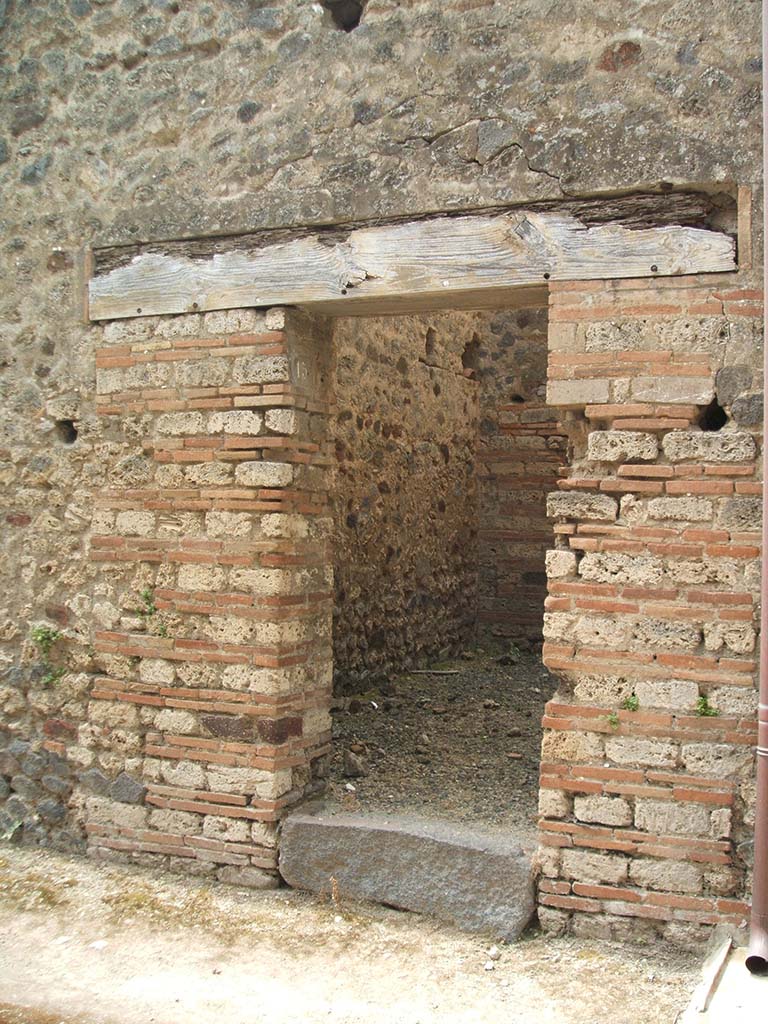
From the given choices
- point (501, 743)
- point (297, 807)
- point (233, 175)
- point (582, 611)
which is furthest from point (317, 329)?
point (501, 743)

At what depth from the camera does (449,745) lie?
5895 mm

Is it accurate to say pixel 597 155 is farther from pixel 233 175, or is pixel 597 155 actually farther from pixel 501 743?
pixel 501 743

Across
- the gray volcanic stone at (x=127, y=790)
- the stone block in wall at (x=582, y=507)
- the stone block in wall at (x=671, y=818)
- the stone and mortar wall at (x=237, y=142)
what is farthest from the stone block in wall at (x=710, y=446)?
the gray volcanic stone at (x=127, y=790)

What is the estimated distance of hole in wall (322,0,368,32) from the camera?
4.55m

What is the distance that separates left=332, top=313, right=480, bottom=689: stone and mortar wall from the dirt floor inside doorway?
312 millimetres

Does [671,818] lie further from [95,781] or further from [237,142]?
[237,142]

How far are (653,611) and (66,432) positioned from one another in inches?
118

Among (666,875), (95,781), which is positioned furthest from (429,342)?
(666,875)

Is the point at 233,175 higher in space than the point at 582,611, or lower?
higher

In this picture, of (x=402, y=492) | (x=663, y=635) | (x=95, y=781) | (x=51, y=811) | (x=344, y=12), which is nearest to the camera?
(x=663, y=635)

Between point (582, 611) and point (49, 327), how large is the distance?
2.99 metres

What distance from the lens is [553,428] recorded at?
895 centimetres

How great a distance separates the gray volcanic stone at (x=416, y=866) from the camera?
4.08m

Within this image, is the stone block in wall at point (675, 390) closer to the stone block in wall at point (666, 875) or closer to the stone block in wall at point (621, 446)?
the stone block in wall at point (621, 446)
